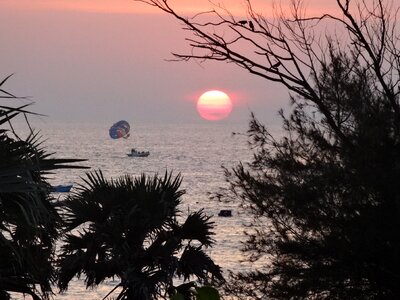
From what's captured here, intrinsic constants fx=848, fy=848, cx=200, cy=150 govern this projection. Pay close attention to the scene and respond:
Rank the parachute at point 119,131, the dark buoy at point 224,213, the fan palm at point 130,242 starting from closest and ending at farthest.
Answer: the fan palm at point 130,242, the dark buoy at point 224,213, the parachute at point 119,131

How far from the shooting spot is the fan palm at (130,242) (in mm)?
17109

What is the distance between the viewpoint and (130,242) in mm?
17453

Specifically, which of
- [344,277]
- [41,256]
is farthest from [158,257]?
[344,277]

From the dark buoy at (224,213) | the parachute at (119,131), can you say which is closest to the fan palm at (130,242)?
the dark buoy at (224,213)

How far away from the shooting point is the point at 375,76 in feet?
49.6

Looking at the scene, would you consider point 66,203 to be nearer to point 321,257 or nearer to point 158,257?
point 158,257

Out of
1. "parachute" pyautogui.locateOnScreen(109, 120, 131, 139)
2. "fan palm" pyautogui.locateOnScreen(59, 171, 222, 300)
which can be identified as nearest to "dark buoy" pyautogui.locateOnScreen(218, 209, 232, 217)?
"fan palm" pyautogui.locateOnScreen(59, 171, 222, 300)

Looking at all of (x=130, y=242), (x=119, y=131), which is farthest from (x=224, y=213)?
(x=119, y=131)

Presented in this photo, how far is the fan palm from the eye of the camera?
17109 millimetres

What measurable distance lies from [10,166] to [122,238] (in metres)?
9.28

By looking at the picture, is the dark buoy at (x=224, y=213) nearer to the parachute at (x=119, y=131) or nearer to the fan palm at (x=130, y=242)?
the fan palm at (x=130, y=242)

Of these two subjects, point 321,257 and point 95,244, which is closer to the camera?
point 321,257

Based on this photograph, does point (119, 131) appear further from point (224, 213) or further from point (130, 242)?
point (130, 242)

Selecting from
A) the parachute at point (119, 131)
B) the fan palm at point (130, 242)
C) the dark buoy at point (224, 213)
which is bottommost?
the dark buoy at point (224, 213)
